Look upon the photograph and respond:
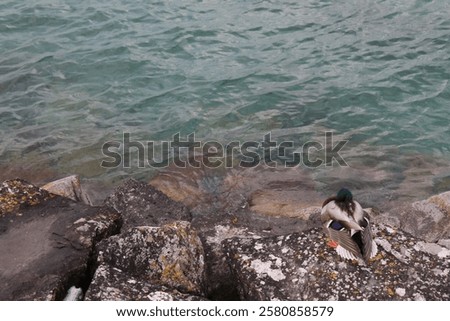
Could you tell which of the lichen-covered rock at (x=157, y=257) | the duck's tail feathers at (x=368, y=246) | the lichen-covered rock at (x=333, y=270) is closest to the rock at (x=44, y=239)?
the lichen-covered rock at (x=157, y=257)

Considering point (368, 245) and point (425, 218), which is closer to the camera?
point (368, 245)

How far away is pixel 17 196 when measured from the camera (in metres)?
6.27

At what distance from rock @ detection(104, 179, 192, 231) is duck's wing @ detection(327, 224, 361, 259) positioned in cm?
294

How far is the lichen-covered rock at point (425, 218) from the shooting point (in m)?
8.26

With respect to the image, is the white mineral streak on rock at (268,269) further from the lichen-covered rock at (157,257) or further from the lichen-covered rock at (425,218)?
the lichen-covered rock at (425,218)

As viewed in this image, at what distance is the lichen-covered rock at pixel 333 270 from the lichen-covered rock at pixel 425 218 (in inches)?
124

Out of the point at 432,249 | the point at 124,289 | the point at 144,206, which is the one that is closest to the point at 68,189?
the point at 144,206

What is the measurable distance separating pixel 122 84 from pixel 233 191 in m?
5.68

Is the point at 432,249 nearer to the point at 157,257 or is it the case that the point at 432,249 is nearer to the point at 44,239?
the point at 157,257

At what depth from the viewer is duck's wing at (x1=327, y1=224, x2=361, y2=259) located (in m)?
5.03

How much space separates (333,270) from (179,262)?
1.59 metres

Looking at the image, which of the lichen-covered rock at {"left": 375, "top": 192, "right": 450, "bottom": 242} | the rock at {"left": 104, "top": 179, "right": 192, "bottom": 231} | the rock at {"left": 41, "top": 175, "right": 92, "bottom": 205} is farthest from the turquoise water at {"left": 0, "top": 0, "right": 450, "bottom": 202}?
the rock at {"left": 104, "top": 179, "right": 192, "bottom": 231}

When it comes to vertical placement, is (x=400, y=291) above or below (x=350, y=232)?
below

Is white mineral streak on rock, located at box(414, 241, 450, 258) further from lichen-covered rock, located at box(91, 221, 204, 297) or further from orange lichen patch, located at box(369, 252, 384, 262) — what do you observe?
lichen-covered rock, located at box(91, 221, 204, 297)
